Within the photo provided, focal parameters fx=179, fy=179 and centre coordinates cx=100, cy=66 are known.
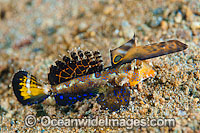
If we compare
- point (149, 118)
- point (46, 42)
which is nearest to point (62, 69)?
point (149, 118)

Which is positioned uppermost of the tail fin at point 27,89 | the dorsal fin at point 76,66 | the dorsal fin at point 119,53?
the dorsal fin at point 119,53

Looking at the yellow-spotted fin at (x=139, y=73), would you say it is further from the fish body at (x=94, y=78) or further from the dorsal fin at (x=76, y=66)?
the dorsal fin at (x=76, y=66)

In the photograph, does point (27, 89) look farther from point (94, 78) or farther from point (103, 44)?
point (103, 44)

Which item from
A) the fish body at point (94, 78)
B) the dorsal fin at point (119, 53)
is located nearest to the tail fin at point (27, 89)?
the fish body at point (94, 78)

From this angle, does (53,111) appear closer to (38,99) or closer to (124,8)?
(38,99)

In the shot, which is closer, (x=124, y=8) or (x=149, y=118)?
(x=149, y=118)
